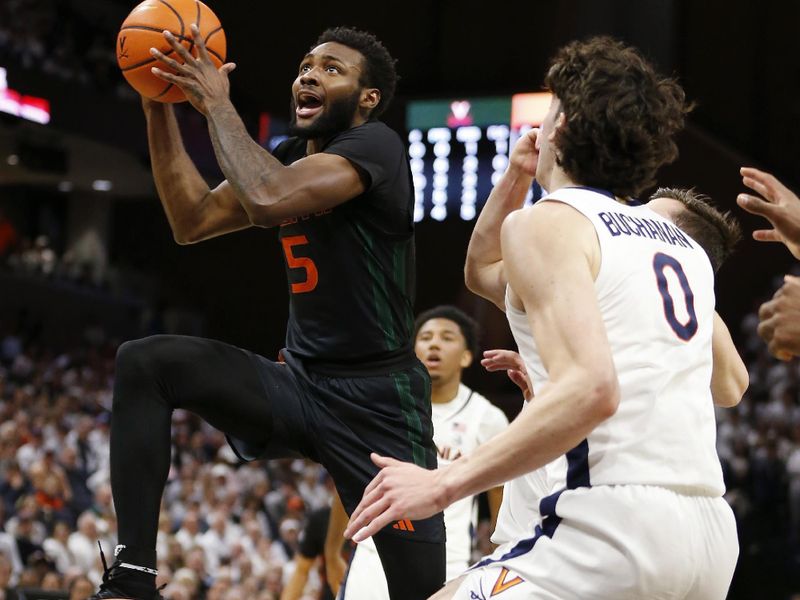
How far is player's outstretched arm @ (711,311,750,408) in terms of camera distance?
3395 millimetres

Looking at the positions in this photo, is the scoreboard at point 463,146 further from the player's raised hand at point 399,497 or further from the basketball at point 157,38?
the player's raised hand at point 399,497

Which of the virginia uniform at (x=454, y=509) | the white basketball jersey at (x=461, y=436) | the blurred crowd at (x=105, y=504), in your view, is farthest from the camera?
the blurred crowd at (x=105, y=504)

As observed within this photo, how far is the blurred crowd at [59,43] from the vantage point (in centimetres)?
1964

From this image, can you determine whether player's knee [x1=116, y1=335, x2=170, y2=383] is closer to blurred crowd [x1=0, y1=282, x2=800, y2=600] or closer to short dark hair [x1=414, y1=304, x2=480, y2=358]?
short dark hair [x1=414, y1=304, x2=480, y2=358]

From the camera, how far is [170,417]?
11.7 feet

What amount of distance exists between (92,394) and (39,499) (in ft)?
20.5

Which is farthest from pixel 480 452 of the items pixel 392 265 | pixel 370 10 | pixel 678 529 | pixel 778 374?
pixel 370 10

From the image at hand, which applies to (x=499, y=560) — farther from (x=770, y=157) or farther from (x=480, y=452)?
(x=770, y=157)

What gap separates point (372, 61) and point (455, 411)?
9.39ft

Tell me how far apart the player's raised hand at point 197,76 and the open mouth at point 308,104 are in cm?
33

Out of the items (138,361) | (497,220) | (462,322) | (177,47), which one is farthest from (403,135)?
(138,361)

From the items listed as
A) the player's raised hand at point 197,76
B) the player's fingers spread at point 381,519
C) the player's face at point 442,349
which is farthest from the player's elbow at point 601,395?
the player's face at point 442,349

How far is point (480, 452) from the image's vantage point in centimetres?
253

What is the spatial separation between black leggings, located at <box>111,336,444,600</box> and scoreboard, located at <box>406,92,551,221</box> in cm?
1101
